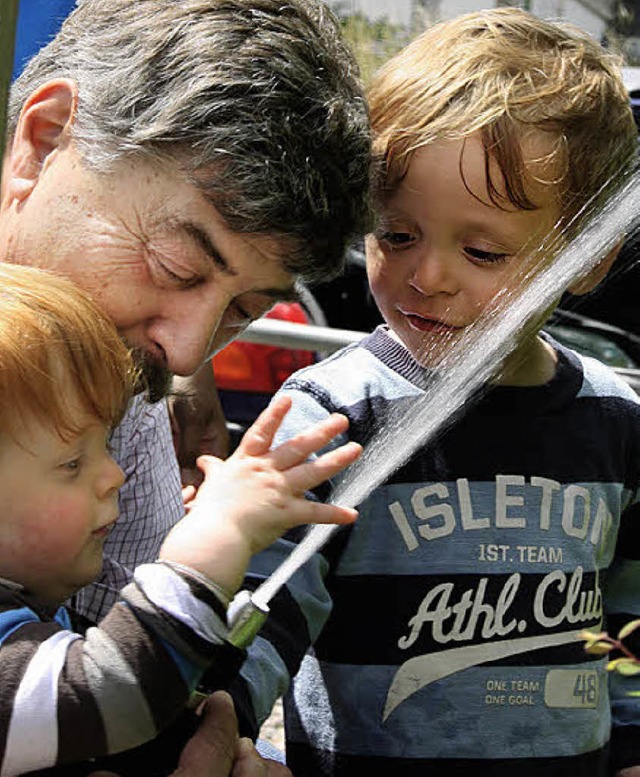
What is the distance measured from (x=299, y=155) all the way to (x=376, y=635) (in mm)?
700

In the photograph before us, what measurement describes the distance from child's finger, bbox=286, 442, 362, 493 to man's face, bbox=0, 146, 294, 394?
26cm

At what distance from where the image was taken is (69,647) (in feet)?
5.35

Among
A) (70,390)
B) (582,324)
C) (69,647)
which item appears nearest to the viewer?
(69,647)

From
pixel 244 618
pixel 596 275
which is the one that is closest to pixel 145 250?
pixel 244 618

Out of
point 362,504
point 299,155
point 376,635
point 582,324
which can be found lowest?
point 582,324

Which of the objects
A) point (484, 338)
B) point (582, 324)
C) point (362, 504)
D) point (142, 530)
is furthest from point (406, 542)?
point (582, 324)

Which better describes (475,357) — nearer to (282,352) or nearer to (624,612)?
(624,612)

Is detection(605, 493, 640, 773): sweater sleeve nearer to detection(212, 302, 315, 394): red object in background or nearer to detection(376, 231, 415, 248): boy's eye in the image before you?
detection(376, 231, 415, 248): boy's eye

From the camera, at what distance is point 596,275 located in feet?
7.77

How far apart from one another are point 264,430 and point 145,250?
33 centimetres

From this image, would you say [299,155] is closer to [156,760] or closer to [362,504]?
[362,504]

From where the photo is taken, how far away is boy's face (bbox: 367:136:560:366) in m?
2.09

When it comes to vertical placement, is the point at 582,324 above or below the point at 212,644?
below

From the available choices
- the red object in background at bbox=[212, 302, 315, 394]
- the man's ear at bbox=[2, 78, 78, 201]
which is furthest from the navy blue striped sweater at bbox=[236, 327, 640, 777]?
the red object in background at bbox=[212, 302, 315, 394]
